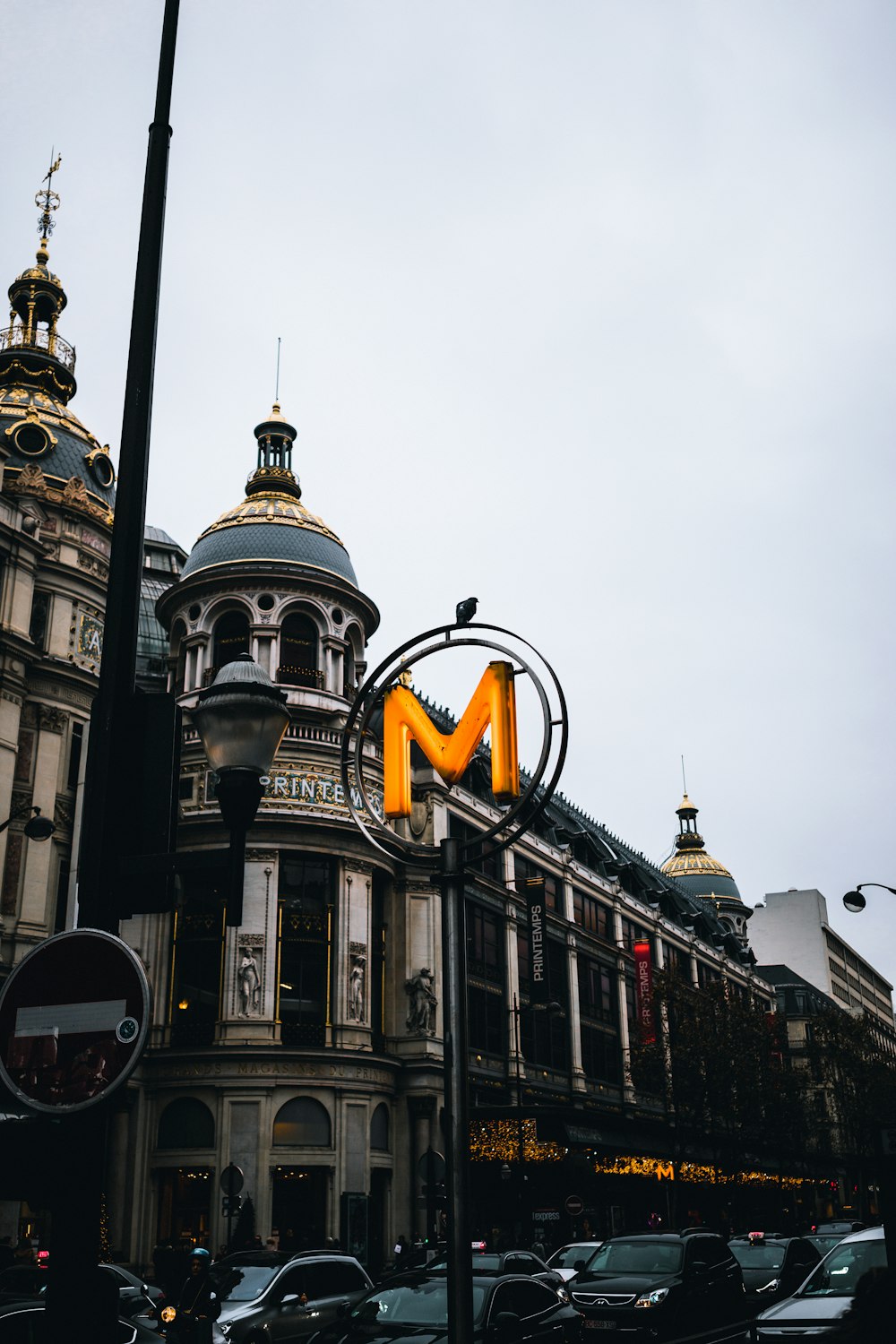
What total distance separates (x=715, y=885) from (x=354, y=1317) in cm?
10820

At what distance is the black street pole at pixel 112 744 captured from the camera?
541 cm

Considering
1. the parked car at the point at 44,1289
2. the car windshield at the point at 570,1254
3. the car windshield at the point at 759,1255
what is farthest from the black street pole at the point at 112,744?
the car windshield at the point at 570,1254

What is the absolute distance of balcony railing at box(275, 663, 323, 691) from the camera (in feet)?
168

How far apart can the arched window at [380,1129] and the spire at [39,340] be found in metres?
31.1

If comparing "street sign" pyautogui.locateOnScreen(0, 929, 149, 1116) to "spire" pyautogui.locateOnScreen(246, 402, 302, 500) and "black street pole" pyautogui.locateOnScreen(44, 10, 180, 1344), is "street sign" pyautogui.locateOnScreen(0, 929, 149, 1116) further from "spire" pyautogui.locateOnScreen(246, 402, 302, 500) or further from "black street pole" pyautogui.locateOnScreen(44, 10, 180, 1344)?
"spire" pyautogui.locateOnScreen(246, 402, 302, 500)

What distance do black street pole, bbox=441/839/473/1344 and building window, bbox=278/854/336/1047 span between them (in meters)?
37.7

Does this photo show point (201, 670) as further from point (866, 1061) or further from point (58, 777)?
point (866, 1061)

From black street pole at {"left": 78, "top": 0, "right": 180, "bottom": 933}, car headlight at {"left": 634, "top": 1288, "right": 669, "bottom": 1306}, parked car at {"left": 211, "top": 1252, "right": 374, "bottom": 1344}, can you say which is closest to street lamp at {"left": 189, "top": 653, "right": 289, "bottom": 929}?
black street pole at {"left": 78, "top": 0, "right": 180, "bottom": 933}

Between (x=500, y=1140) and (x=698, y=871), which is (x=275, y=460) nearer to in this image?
(x=500, y=1140)


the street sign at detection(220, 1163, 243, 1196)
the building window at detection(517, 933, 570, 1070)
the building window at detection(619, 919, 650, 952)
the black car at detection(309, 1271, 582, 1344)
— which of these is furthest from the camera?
the building window at detection(619, 919, 650, 952)

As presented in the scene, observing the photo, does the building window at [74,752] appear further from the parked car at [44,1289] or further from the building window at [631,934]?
the building window at [631,934]

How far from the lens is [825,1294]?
1627 centimetres

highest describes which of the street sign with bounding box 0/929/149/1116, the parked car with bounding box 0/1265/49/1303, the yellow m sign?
the yellow m sign

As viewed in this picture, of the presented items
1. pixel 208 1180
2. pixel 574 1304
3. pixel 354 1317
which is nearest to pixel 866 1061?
pixel 208 1180
